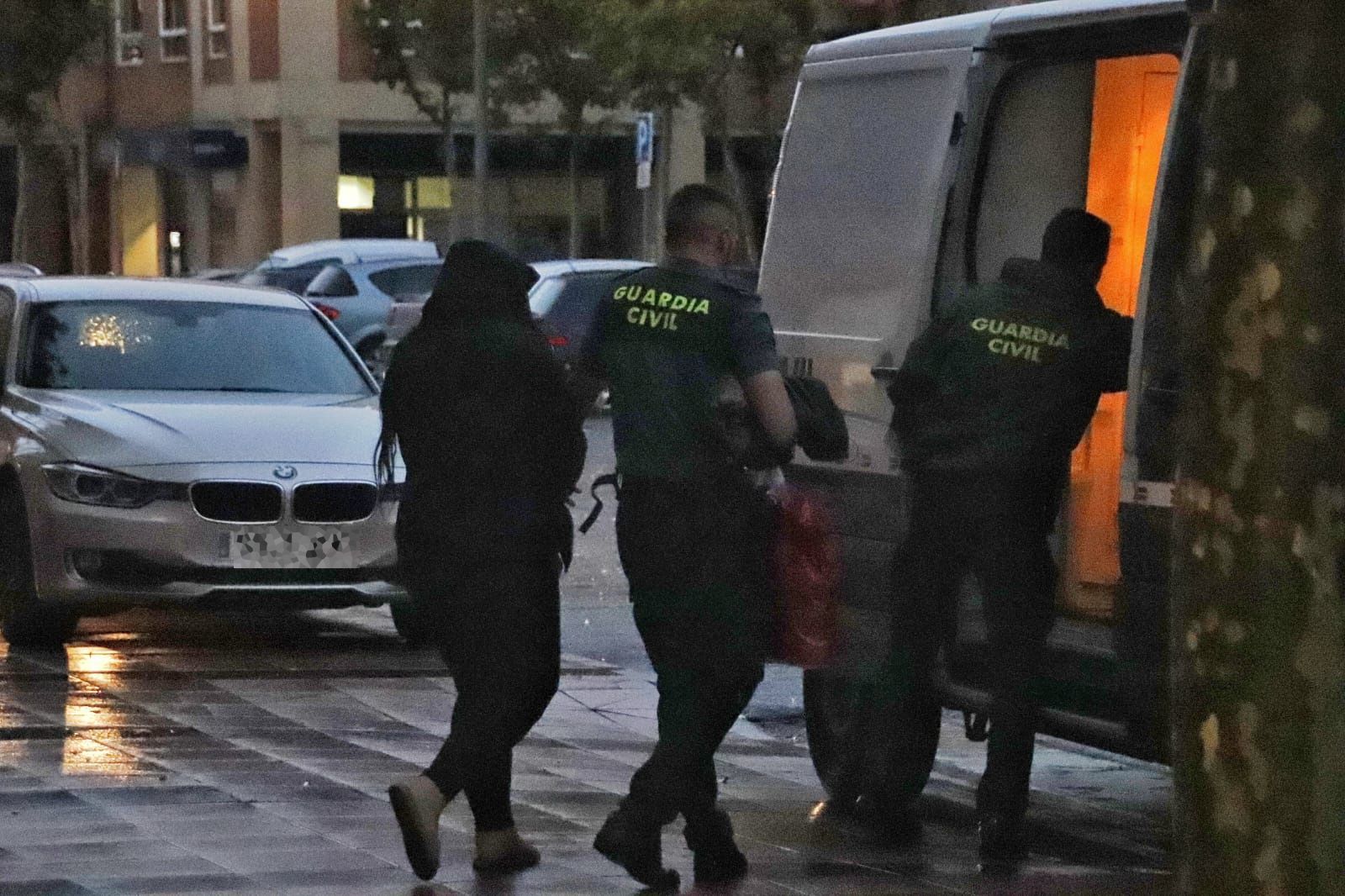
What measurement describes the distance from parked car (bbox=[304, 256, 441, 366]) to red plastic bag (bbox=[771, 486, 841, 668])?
2334cm

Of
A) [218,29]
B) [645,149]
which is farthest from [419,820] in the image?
[218,29]

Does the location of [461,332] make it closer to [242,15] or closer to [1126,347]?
[1126,347]

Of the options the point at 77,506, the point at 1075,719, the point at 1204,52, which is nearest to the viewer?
the point at 1204,52

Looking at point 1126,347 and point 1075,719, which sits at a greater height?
point 1126,347

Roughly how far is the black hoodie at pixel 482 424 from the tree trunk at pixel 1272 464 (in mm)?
3114

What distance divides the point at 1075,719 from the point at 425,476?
1.81 metres

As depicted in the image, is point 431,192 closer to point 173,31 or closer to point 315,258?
point 173,31

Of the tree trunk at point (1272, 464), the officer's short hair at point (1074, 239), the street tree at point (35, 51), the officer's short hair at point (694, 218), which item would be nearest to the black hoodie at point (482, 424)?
the officer's short hair at point (694, 218)

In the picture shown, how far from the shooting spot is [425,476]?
6.86 m

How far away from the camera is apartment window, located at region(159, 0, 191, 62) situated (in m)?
52.9

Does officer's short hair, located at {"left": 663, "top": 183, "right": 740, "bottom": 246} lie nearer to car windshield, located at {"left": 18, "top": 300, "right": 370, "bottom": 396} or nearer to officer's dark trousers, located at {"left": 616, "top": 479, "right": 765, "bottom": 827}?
officer's dark trousers, located at {"left": 616, "top": 479, "right": 765, "bottom": 827}

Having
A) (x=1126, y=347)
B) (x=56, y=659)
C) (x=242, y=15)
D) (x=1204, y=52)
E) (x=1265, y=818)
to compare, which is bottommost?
(x=56, y=659)

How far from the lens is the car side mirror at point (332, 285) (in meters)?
30.5

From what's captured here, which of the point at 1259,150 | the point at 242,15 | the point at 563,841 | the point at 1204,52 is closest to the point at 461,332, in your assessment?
the point at 563,841
